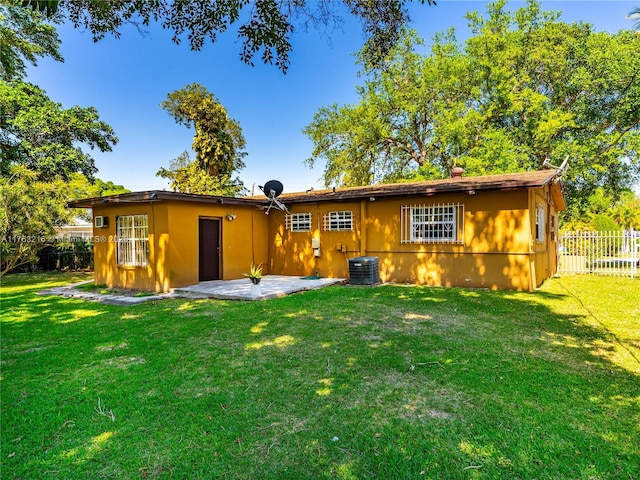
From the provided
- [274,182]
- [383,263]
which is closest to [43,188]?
[274,182]

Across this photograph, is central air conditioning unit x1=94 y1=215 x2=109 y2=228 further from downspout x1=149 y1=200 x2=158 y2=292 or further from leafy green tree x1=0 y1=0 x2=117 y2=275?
downspout x1=149 y1=200 x2=158 y2=292

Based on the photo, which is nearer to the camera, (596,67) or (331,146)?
(596,67)

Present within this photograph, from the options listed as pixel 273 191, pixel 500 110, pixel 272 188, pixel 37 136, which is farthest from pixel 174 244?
pixel 500 110

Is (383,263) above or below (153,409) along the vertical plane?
above

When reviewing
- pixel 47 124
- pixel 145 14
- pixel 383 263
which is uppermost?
pixel 47 124

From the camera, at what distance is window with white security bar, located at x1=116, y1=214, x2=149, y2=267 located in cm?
1034

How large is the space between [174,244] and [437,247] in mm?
7573

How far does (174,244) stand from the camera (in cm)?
999

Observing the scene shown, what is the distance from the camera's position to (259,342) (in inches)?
201

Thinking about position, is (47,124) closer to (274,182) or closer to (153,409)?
(274,182)

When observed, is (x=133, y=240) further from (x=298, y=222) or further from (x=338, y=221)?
(x=338, y=221)

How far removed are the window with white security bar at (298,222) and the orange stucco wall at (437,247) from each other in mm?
169

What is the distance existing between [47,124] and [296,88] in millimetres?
12967

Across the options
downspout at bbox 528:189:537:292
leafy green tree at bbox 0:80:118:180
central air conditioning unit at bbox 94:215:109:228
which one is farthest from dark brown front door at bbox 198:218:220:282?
leafy green tree at bbox 0:80:118:180
